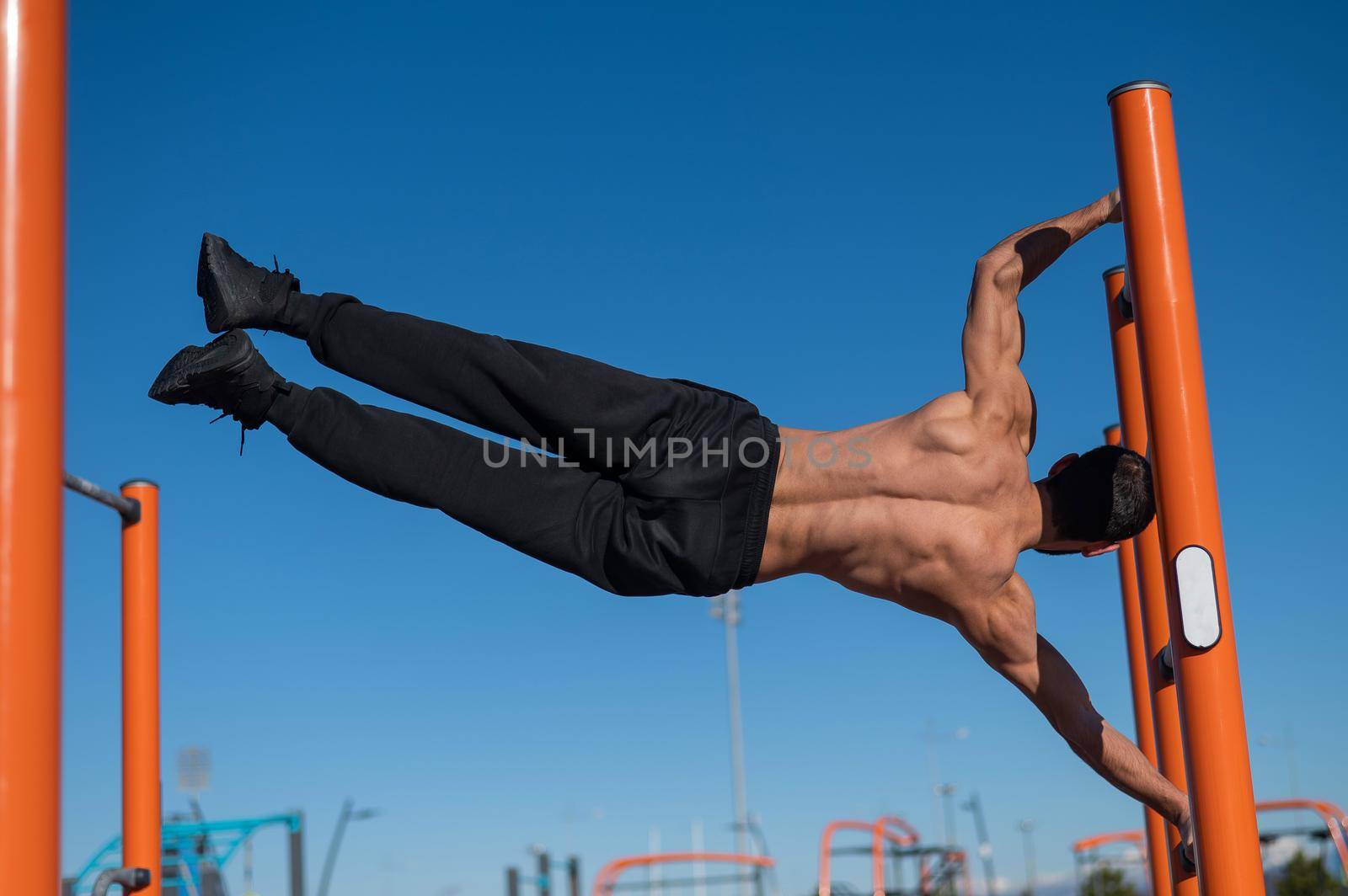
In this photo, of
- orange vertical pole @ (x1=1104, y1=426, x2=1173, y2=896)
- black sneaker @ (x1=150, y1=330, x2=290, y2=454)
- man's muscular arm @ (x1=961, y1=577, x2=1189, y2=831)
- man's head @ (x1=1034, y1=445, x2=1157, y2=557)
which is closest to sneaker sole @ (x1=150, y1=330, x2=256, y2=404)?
black sneaker @ (x1=150, y1=330, x2=290, y2=454)

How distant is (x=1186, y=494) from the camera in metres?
3.05

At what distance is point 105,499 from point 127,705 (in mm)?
770

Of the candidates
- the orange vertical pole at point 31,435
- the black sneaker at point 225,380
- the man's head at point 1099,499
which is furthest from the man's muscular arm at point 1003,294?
the orange vertical pole at point 31,435

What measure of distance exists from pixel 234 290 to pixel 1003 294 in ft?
7.25

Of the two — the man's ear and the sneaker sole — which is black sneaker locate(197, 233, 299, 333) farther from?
the man's ear

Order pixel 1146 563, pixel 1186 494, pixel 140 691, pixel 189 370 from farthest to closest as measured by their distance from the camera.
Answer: pixel 140 691 → pixel 1146 563 → pixel 189 370 → pixel 1186 494

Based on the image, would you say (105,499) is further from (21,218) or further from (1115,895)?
(1115,895)

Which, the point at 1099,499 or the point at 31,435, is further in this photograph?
the point at 1099,499

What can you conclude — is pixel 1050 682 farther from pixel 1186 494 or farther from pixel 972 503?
pixel 1186 494

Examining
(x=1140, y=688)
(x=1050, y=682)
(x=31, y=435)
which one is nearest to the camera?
(x=31, y=435)

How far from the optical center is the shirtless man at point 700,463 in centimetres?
379

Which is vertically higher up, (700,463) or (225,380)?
(225,380)

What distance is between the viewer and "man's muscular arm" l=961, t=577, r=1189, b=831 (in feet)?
12.5

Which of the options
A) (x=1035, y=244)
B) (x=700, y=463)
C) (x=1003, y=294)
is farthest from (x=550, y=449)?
(x=1035, y=244)
